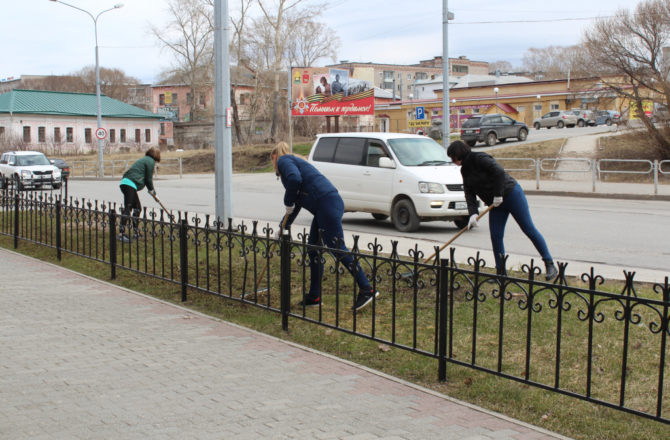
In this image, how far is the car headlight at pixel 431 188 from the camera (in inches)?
525

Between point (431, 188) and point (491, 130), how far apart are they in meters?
27.6

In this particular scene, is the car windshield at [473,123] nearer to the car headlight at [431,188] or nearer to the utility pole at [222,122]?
the car headlight at [431,188]

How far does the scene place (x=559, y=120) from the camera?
55.6m

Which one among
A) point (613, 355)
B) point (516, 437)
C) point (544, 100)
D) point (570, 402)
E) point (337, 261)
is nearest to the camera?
point (516, 437)

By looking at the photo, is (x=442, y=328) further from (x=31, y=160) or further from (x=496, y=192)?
(x=31, y=160)

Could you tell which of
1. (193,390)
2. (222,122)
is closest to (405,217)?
(222,122)

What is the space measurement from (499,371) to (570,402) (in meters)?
0.48

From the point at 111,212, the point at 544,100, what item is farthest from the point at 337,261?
the point at 544,100

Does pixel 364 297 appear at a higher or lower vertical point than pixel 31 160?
lower

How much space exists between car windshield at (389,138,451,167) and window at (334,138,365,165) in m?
0.72

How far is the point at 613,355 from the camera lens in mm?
5422

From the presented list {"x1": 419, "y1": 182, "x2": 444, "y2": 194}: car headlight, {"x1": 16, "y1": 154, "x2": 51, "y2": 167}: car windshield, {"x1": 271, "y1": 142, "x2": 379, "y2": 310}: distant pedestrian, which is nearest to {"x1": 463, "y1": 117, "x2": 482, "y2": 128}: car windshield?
{"x1": 16, "y1": 154, "x2": 51, "y2": 167}: car windshield

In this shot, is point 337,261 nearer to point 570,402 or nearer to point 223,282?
point 570,402

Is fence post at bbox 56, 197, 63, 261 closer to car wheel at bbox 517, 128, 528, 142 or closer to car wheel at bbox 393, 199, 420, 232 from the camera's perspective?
car wheel at bbox 393, 199, 420, 232
